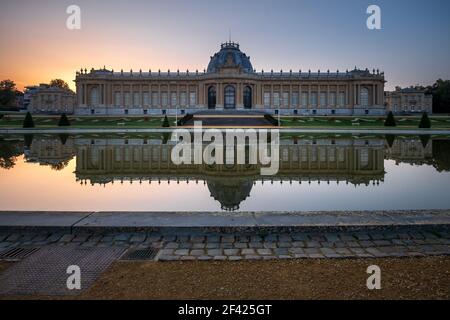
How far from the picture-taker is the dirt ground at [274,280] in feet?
13.4

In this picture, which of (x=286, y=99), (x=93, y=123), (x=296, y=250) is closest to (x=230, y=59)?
(x=286, y=99)

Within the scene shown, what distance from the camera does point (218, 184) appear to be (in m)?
9.98

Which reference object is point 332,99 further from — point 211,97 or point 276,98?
point 211,97

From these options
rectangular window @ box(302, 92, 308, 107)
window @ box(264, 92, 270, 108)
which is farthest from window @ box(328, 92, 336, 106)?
window @ box(264, 92, 270, 108)

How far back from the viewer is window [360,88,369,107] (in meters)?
74.5

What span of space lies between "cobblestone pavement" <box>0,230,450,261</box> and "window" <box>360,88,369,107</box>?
239ft

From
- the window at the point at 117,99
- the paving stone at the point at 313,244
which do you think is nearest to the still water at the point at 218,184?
the paving stone at the point at 313,244

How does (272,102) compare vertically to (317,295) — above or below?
above

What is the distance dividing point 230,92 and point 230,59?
5.92 m

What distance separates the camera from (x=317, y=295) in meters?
4.04

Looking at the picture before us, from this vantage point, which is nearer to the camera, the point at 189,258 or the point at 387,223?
the point at 189,258

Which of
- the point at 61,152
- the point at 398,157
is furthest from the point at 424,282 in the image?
the point at 61,152

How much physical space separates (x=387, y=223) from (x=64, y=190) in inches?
272

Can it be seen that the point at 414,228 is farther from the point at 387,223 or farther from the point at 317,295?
the point at 317,295
